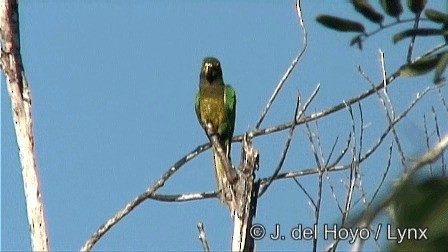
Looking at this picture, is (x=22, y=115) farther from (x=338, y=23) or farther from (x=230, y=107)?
(x=230, y=107)

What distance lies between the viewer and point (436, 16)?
1.33 metres

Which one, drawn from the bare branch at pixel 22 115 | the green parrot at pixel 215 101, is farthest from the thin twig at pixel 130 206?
the green parrot at pixel 215 101

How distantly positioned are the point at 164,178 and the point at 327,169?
73cm

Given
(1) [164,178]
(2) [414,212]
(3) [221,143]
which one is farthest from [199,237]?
(3) [221,143]

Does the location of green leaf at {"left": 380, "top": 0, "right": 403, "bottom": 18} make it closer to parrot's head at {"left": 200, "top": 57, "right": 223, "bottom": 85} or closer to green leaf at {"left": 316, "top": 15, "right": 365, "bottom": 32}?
green leaf at {"left": 316, "top": 15, "right": 365, "bottom": 32}

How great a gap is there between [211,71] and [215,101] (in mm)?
266

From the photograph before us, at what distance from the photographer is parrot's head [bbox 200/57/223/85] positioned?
563cm

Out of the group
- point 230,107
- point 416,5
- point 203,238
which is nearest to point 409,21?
point 416,5

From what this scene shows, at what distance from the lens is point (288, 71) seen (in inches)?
120

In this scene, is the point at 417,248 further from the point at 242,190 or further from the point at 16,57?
the point at 16,57

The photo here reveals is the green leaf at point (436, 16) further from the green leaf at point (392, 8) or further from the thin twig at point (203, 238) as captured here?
the thin twig at point (203, 238)

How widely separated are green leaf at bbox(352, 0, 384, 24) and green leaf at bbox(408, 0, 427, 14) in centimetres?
8

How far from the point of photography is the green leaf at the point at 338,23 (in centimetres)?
146

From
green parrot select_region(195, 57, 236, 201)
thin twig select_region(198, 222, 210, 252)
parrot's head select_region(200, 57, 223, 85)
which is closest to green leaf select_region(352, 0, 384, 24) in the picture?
thin twig select_region(198, 222, 210, 252)
